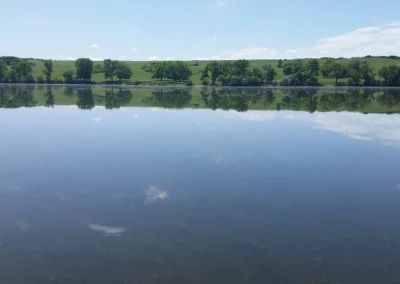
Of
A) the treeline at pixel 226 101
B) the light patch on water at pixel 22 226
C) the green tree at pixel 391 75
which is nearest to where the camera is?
the light patch on water at pixel 22 226

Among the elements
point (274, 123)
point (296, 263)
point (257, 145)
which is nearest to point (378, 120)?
point (274, 123)

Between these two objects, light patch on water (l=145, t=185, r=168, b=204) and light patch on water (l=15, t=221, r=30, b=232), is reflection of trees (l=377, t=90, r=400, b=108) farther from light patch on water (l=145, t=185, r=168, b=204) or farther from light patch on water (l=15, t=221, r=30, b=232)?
light patch on water (l=15, t=221, r=30, b=232)

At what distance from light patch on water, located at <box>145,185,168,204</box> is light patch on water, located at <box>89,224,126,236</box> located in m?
4.10

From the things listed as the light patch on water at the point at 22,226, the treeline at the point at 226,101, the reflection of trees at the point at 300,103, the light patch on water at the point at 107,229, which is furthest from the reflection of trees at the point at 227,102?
the light patch on water at the point at 22,226

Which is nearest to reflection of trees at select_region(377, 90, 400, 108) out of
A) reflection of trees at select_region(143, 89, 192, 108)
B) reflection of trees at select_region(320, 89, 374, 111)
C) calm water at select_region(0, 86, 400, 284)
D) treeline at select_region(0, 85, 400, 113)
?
treeline at select_region(0, 85, 400, 113)

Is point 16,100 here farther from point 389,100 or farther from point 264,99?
point 389,100

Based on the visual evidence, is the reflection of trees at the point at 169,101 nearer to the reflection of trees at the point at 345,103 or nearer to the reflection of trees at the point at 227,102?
the reflection of trees at the point at 227,102

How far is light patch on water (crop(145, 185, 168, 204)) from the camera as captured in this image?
77.0 feet

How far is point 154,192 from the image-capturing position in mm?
24766

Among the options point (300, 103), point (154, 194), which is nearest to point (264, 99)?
point (300, 103)

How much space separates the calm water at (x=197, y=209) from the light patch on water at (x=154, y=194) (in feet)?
0.44

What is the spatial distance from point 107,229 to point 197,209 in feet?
17.9

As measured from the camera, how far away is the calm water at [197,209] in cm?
1545

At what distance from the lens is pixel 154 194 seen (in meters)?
24.4
